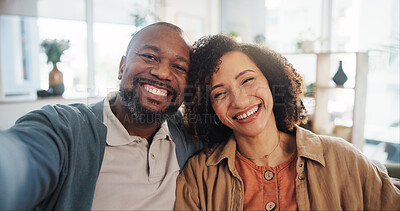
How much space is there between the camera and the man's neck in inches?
54.2

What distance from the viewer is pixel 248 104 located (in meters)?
1.25

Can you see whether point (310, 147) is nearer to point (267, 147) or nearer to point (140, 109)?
point (267, 147)

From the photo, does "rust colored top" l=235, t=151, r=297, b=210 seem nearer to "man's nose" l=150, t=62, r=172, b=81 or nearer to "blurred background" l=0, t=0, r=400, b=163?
"man's nose" l=150, t=62, r=172, b=81

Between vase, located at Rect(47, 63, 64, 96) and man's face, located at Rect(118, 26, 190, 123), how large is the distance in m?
2.17

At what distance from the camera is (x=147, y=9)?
4152 millimetres

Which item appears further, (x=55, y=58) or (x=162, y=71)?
(x=55, y=58)

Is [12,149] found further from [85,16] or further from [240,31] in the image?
[240,31]

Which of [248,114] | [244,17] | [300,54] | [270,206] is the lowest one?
[270,206]

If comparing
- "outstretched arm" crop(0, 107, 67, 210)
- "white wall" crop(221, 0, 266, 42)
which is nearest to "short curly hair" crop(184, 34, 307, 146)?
"outstretched arm" crop(0, 107, 67, 210)

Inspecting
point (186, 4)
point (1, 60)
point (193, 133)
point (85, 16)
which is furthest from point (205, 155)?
point (186, 4)

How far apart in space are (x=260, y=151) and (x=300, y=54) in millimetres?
2700

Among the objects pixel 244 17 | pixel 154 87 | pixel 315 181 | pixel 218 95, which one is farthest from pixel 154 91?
pixel 244 17

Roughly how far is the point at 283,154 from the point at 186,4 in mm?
4033

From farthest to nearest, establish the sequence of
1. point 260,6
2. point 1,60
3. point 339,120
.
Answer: point 260,6 < point 339,120 < point 1,60
